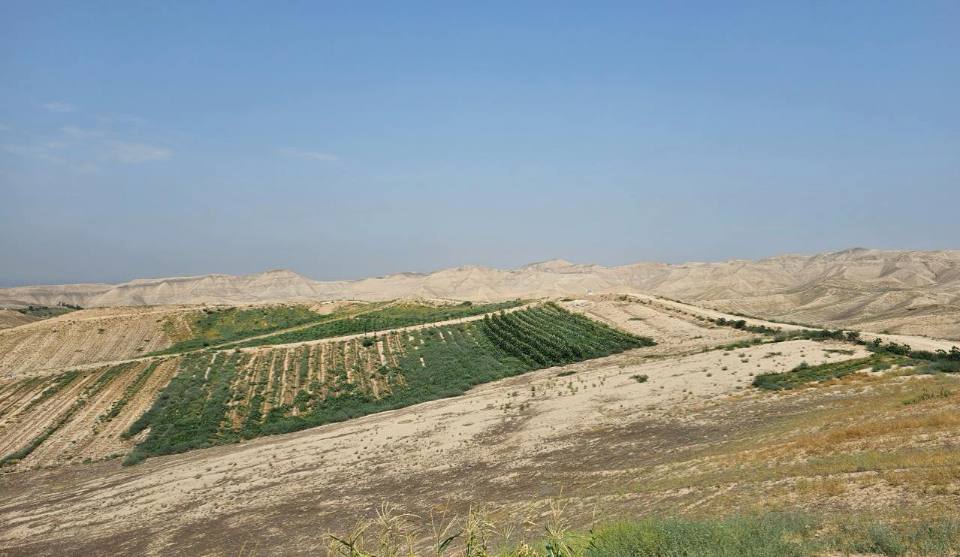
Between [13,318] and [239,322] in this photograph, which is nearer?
[239,322]

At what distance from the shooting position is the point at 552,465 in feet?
70.1

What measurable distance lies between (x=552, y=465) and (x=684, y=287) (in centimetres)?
13377

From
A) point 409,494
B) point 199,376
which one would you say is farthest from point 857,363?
point 199,376

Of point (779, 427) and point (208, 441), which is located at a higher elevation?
point (779, 427)

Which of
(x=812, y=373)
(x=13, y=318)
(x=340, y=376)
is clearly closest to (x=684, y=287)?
(x=340, y=376)

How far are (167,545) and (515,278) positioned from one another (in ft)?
526

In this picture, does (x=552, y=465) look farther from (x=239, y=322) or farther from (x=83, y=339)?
(x=239, y=322)

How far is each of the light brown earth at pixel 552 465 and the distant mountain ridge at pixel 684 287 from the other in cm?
6187

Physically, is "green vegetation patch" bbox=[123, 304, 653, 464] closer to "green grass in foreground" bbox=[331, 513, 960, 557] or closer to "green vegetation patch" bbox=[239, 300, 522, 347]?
"green vegetation patch" bbox=[239, 300, 522, 347]

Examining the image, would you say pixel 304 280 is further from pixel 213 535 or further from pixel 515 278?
pixel 213 535

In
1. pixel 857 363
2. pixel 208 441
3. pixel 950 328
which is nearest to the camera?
pixel 857 363

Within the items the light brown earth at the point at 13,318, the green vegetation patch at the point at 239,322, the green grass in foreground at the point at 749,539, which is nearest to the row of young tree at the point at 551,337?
the green vegetation patch at the point at 239,322

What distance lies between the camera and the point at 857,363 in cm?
2853

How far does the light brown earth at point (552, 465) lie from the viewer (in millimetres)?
13961
